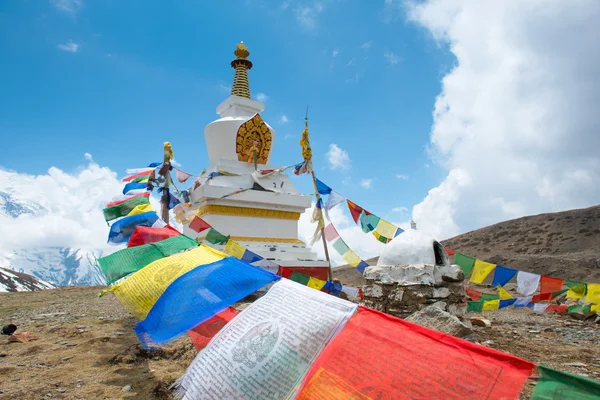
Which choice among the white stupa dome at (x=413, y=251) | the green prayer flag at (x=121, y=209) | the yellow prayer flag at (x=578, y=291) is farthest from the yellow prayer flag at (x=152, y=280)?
the yellow prayer flag at (x=578, y=291)

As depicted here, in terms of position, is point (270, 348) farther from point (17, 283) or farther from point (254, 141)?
point (17, 283)

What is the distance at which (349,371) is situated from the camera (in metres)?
1.97

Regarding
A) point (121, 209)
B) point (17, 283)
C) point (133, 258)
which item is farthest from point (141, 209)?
point (17, 283)

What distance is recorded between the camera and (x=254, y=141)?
12.6 metres

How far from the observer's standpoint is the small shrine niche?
1234cm

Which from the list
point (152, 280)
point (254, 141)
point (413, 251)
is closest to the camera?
point (152, 280)

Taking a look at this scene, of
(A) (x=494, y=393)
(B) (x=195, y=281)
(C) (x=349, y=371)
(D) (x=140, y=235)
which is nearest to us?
(A) (x=494, y=393)

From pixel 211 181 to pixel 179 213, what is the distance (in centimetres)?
221

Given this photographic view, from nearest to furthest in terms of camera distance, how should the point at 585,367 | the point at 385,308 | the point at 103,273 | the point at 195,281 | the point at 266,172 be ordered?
the point at 195,281 → the point at 103,273 → the point at 585,367 → the point at 385,308 → the point at 266,172

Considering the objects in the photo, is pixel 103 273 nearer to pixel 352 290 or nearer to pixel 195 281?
pixel 195 281

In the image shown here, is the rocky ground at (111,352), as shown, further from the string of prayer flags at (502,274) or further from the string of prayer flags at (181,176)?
the string of prayer flags at (181,176)

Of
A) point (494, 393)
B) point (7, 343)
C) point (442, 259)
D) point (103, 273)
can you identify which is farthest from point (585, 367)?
point (7, 343)

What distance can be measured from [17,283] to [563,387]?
69.8 feet

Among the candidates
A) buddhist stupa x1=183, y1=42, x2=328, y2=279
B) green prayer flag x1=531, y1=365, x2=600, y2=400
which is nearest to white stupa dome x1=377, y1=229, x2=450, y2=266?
green prayer flag x1=531, y1=365, x2=600, y2=400
